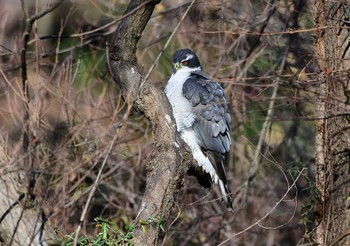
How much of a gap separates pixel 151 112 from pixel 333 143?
1.27m

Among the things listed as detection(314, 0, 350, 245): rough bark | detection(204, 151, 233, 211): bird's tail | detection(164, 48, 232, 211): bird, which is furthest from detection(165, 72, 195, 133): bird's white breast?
detection(314, 0, 350, 245): rough bark

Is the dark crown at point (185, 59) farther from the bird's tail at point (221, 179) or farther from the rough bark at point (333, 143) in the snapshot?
the rough bark at point (333, 143)

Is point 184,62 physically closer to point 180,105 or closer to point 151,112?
point 180,105

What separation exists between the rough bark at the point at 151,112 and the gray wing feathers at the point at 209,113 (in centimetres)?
130

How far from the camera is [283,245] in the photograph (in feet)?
28.8

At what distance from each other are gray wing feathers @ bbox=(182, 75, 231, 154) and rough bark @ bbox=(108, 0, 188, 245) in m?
1.30

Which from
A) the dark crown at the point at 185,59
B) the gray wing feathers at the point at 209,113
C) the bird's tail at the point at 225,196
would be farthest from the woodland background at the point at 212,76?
the bird's tail at the point at 225,196

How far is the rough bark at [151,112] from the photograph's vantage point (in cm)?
439

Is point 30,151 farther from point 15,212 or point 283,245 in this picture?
point 283,245

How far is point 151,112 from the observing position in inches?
190

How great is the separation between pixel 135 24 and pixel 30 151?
5.00 feet

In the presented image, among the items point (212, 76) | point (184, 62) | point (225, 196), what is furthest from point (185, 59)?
point (225, 196)

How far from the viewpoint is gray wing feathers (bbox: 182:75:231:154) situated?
6.11m

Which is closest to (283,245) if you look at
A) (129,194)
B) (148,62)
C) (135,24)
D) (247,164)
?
(247,164)
